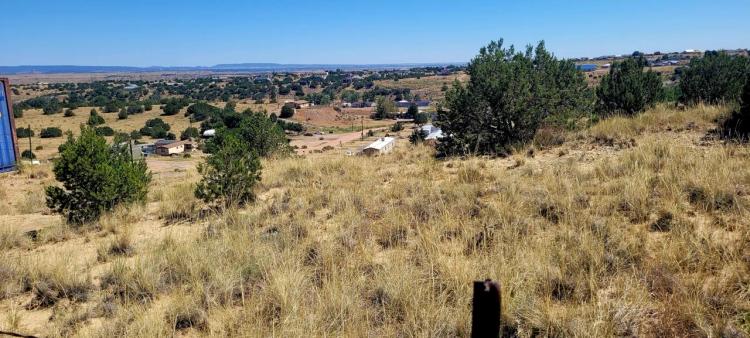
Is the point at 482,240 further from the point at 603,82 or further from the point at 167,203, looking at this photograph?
the point at 603,82

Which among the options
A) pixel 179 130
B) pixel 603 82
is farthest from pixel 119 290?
pixel 179 130

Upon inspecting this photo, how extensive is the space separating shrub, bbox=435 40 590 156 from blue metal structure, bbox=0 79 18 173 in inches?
648

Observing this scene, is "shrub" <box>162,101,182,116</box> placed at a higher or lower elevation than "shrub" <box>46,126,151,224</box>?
lower

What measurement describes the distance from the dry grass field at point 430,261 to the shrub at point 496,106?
16.4 ft

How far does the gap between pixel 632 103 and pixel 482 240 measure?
22.6 m

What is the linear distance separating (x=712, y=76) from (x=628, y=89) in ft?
30.6

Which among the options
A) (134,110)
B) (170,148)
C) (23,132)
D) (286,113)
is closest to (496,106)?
(170,148)

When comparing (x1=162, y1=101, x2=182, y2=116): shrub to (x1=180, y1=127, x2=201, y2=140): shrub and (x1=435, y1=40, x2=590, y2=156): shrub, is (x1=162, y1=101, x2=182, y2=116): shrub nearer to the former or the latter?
(x1=180, y1=127, x2=201, y2=140): shrub

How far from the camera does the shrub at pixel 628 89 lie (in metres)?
23.4

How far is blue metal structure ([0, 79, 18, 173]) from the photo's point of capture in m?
17.4

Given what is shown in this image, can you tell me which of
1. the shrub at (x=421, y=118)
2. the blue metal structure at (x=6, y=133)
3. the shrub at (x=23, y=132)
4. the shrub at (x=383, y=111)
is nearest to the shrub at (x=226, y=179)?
the blue metal structure at (x=6, y=133)

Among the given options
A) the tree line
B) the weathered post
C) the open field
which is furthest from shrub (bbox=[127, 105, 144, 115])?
the weathered post

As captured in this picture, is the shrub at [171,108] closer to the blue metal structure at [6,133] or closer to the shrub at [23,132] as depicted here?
the shrub at [23,132]

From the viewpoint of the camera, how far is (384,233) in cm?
525
